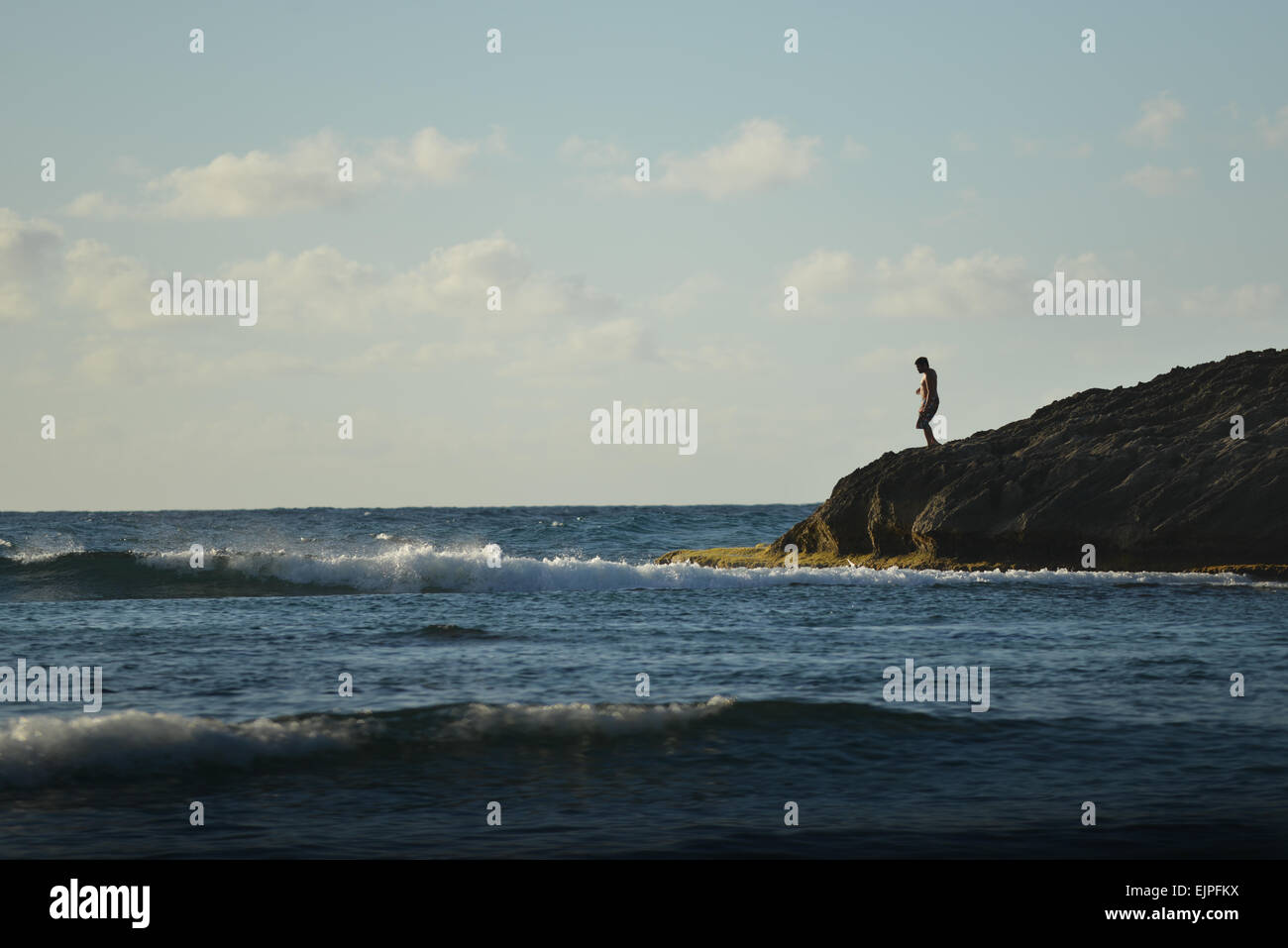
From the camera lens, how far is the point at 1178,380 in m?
29.6

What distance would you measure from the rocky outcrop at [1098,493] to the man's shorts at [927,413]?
2.82 ft

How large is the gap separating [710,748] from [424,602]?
13939 millimetres

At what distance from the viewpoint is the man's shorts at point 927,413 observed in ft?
91.0

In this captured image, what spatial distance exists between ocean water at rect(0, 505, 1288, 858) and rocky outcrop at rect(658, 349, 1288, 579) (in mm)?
2322

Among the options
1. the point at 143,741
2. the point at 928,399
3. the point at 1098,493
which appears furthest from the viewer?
the point at 928,399

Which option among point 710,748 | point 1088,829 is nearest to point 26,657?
point 710,748

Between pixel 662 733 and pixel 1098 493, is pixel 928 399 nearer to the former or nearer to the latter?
pixel 1098 493

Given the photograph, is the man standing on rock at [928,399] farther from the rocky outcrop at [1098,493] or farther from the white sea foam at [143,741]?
the white sea foam at [143,741]

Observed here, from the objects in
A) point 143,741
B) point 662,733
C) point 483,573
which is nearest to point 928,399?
point 483,573

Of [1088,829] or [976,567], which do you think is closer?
[1088,829]

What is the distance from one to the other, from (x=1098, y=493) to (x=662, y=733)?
1674 centimetres

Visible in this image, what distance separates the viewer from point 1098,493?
78.9 ft
